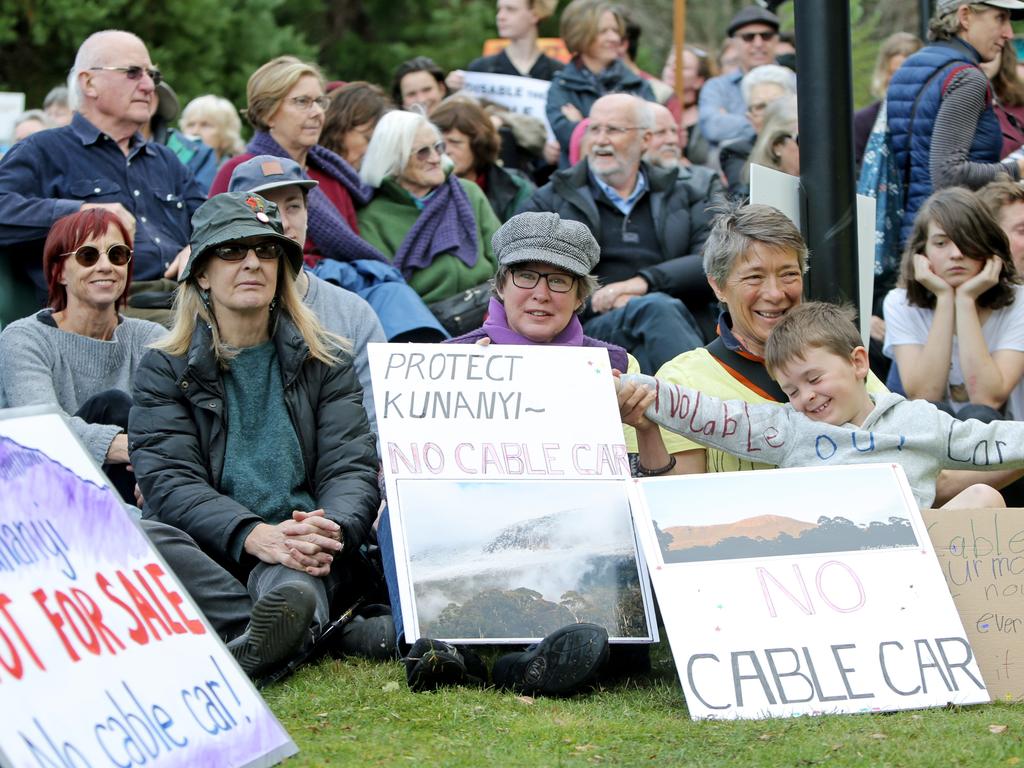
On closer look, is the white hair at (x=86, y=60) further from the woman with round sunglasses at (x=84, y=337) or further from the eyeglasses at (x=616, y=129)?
the eyeglasses at (x=616, y=129)

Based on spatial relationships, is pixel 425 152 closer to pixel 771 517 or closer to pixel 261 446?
pixel 261 446

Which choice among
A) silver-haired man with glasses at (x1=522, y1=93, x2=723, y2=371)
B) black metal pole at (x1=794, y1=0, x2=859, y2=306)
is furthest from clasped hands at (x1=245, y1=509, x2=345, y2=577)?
silver-haired man with glasses at (x1=522, y1=93, x2=723, y2=371)

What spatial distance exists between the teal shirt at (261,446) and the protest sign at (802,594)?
133 centimetres

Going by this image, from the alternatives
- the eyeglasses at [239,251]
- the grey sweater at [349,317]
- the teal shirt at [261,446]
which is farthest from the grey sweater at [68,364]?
the eyeglasses at [239,251]

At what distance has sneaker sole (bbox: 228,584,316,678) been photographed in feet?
16.3

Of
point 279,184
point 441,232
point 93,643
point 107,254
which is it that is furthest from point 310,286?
point 93,643

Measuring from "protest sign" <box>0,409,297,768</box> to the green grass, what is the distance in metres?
0.33

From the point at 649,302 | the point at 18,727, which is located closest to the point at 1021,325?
the point at 649,302

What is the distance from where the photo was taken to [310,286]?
6.78 metres

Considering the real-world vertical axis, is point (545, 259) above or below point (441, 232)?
above

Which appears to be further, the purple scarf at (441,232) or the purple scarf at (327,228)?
the purple scarf at (441,232)

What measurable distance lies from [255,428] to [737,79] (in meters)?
6.81

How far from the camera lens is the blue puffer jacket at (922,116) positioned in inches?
320

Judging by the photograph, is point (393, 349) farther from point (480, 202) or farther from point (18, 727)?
point (480, 202)
